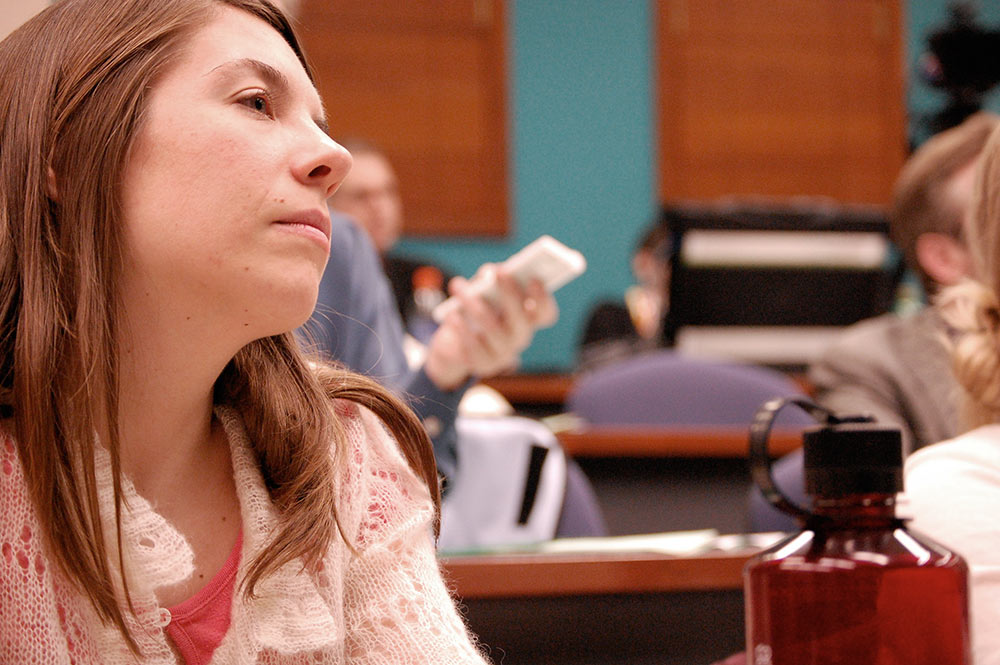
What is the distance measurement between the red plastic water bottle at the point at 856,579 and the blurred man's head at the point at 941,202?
5.07 feet

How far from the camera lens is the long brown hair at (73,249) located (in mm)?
766

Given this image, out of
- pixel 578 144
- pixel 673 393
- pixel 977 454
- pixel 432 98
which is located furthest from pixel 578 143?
pixel 977 454

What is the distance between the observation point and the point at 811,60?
6.23 m

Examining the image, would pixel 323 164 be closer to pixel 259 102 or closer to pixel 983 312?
pixel 259 102

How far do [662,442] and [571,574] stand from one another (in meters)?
1.00

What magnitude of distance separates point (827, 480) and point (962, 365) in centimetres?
42

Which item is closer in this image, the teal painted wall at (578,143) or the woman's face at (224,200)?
the woman's face at (224,200)

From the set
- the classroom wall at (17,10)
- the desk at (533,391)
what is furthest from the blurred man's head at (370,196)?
the classroom wall at (17,10)

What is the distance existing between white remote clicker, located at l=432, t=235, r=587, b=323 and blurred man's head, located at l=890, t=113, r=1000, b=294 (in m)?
0.95

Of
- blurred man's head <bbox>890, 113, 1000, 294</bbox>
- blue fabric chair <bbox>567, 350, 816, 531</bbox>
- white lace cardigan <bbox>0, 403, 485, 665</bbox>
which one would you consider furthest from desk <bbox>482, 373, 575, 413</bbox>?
white lace cardigan <bbox>0, 403, 485, 665</bbox>

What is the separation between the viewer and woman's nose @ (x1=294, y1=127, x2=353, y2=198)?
824mm

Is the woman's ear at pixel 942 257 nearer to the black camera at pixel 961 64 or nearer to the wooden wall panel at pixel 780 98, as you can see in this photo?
the wooden wall panel at pixel 780 98

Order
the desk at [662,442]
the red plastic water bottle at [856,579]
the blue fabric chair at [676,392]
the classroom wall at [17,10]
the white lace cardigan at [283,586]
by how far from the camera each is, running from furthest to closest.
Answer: the blue fabric chair at [676,392], the desk at [662,442], the classroom wall at [17,10], the white lace cardigan at [283,586], the red plastic water bottle at [856,579]

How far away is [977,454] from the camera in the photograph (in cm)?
95
